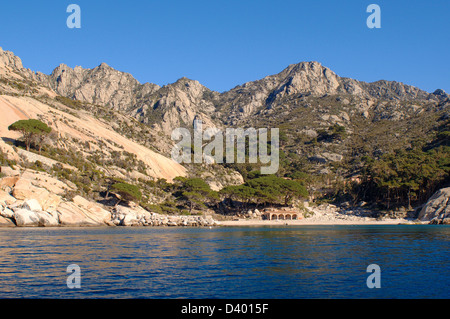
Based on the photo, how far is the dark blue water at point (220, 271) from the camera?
15.5m

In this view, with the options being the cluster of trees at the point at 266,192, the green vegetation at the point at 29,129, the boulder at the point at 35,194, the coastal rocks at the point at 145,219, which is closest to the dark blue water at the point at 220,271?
the boulder at the point at 35,194

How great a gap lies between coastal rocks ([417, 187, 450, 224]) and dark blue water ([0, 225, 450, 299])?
41.9 meters

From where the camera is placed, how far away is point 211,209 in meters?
86.0

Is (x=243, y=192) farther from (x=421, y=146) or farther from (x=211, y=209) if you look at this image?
(x=421, y=146)

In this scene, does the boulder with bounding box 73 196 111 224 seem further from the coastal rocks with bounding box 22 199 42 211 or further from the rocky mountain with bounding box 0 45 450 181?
the rocky mountain with bounding box 0 45 450 181

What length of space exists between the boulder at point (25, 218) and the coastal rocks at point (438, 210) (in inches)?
2631

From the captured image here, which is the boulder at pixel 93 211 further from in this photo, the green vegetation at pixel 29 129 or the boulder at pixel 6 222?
the green vegetation at pixel 29 129

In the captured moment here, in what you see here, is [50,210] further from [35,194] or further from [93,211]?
[93,211]

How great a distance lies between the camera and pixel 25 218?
47.9 metres

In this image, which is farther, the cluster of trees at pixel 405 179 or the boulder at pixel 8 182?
the cluster of trees at pixel 405 179

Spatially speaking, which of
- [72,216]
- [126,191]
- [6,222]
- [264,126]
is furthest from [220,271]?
[264,126]

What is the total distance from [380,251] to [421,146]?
99041 millimetres

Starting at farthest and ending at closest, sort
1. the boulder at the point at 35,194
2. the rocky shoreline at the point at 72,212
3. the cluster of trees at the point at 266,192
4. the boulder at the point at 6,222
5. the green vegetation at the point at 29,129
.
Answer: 1. the cluster of trees at the point at 266,192
2. the green vegetation at the point at 29,129
3. the boulder at the point at 35,194
4. the rocky shoreline at the point at 72,212
5. the boulder at the point at 6,222
